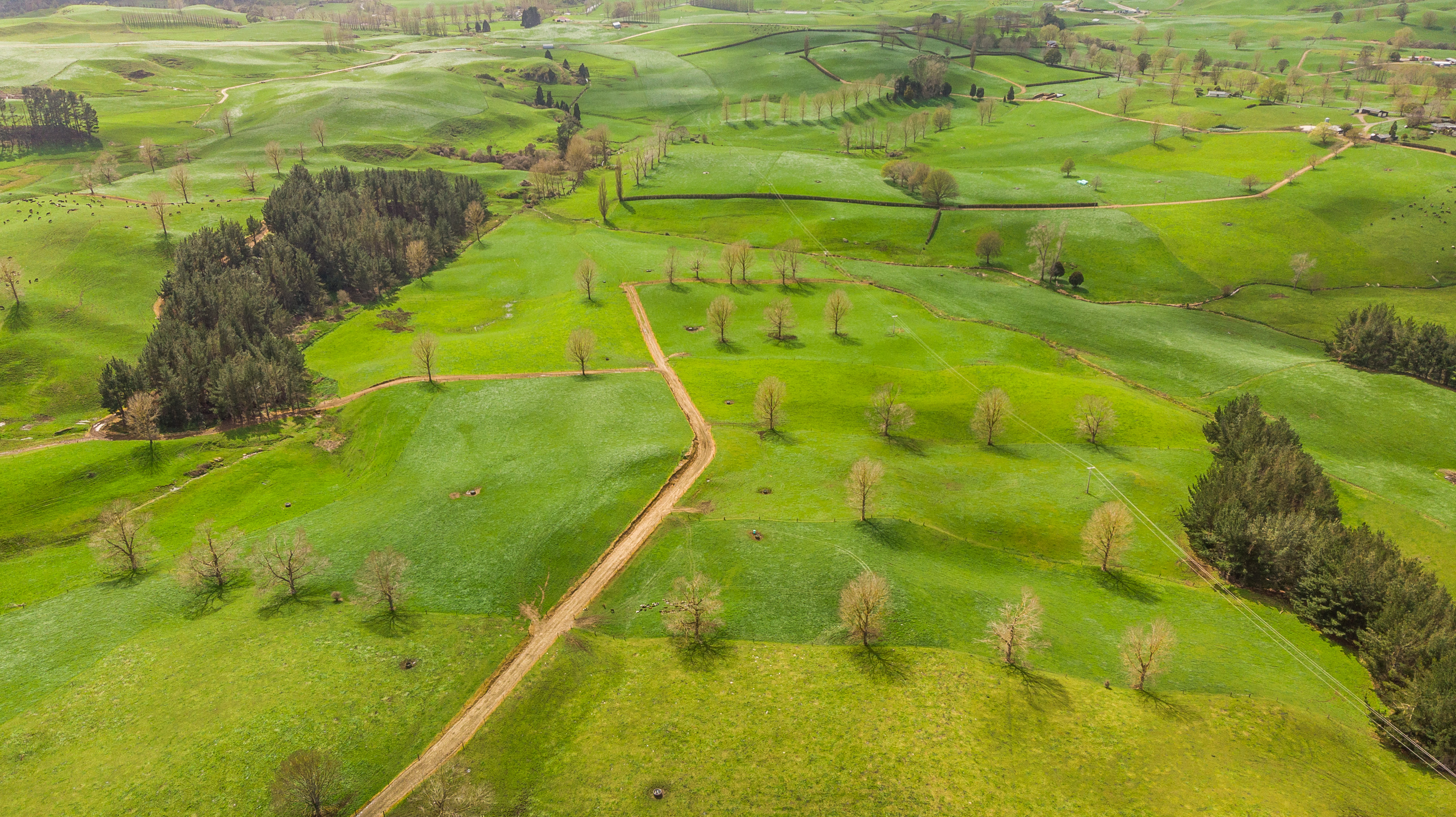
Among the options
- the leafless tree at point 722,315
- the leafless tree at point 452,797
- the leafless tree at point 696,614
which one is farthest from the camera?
the leafless tree at point 722,315

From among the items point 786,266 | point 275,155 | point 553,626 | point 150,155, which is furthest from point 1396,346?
point 150,155

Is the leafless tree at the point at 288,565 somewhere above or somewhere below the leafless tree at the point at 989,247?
below

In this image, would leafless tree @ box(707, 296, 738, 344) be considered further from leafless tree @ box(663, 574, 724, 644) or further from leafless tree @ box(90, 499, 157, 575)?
leafless tree @ box(90, 499, 157, 575)

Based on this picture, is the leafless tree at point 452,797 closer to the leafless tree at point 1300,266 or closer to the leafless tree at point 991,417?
the leafless tree at point 991,417

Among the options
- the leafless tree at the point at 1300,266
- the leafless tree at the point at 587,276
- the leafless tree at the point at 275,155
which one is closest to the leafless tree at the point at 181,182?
the leafless tree at the point at 275,155

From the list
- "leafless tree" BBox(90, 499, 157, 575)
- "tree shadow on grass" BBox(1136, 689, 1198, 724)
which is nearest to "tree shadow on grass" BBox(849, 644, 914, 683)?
"tree shadow on grass" BBox(1136, 689, 1198, 724)

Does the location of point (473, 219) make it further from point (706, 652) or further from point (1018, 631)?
point (1018, 631)
